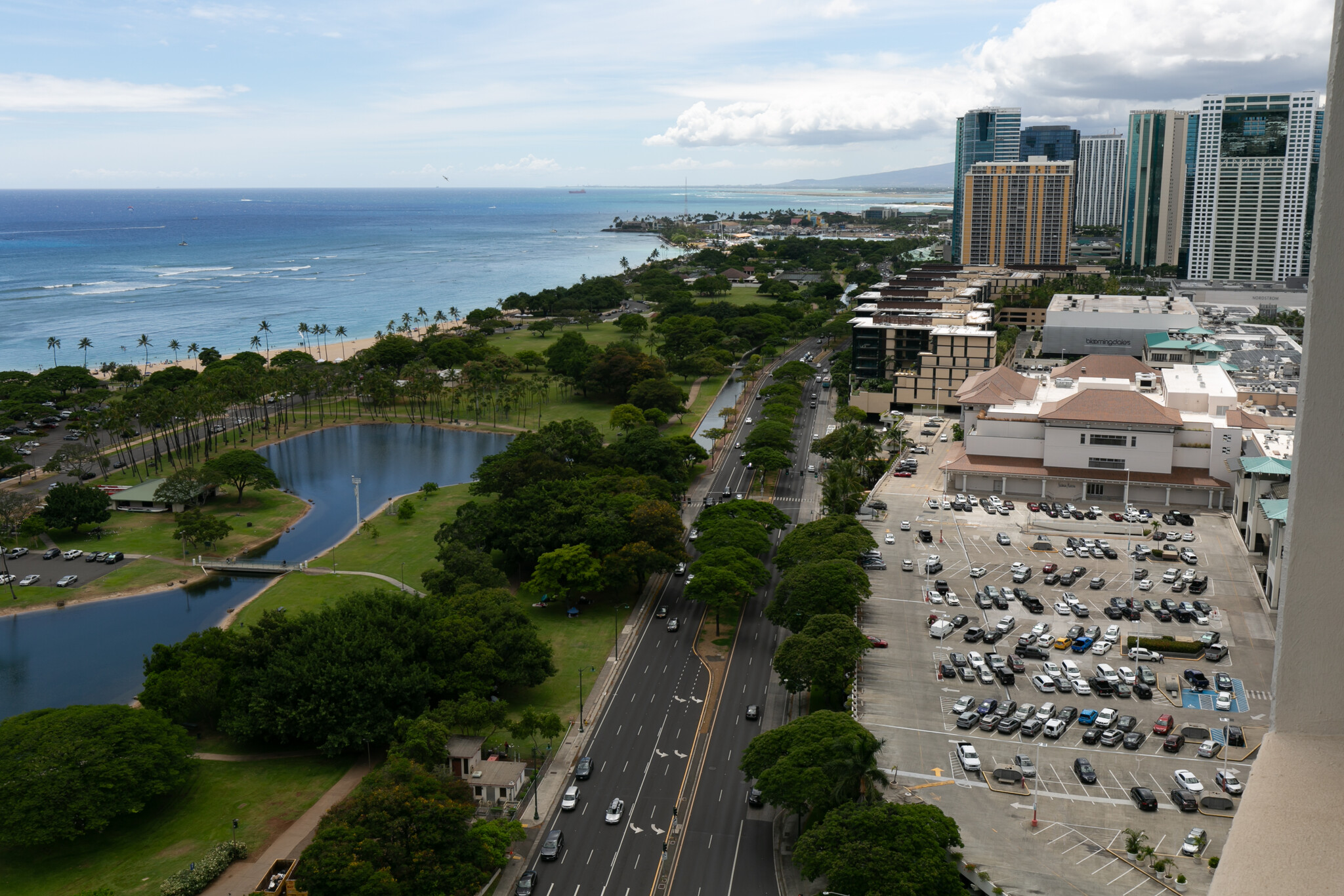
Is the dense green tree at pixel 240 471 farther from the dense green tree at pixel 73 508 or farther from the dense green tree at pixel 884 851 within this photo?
the dense green tree at pixel 884 851

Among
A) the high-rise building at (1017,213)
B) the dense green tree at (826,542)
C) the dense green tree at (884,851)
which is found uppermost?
the high-rise building at (1017,213)

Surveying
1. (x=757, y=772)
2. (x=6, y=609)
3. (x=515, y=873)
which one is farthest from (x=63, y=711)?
(x=757, y=772)

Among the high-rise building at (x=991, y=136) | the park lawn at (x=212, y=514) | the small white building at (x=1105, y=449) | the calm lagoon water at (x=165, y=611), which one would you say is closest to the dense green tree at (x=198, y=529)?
the park lawn at (x=212, y=514)

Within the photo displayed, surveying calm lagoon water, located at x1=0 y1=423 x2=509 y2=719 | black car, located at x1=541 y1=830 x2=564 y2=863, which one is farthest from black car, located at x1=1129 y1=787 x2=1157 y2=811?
calm lagoon water, located at x1=0 y1=423 x2=509 y2=719

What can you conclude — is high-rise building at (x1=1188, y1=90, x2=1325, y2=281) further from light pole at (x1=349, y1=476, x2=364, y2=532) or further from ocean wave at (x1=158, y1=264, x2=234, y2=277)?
ocean wave at (x1=158, y1=264, x2=234, y2=277)

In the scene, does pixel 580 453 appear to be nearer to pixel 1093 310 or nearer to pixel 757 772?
pixel 757 772

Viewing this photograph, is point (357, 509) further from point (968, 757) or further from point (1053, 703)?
point (1053, 703)
